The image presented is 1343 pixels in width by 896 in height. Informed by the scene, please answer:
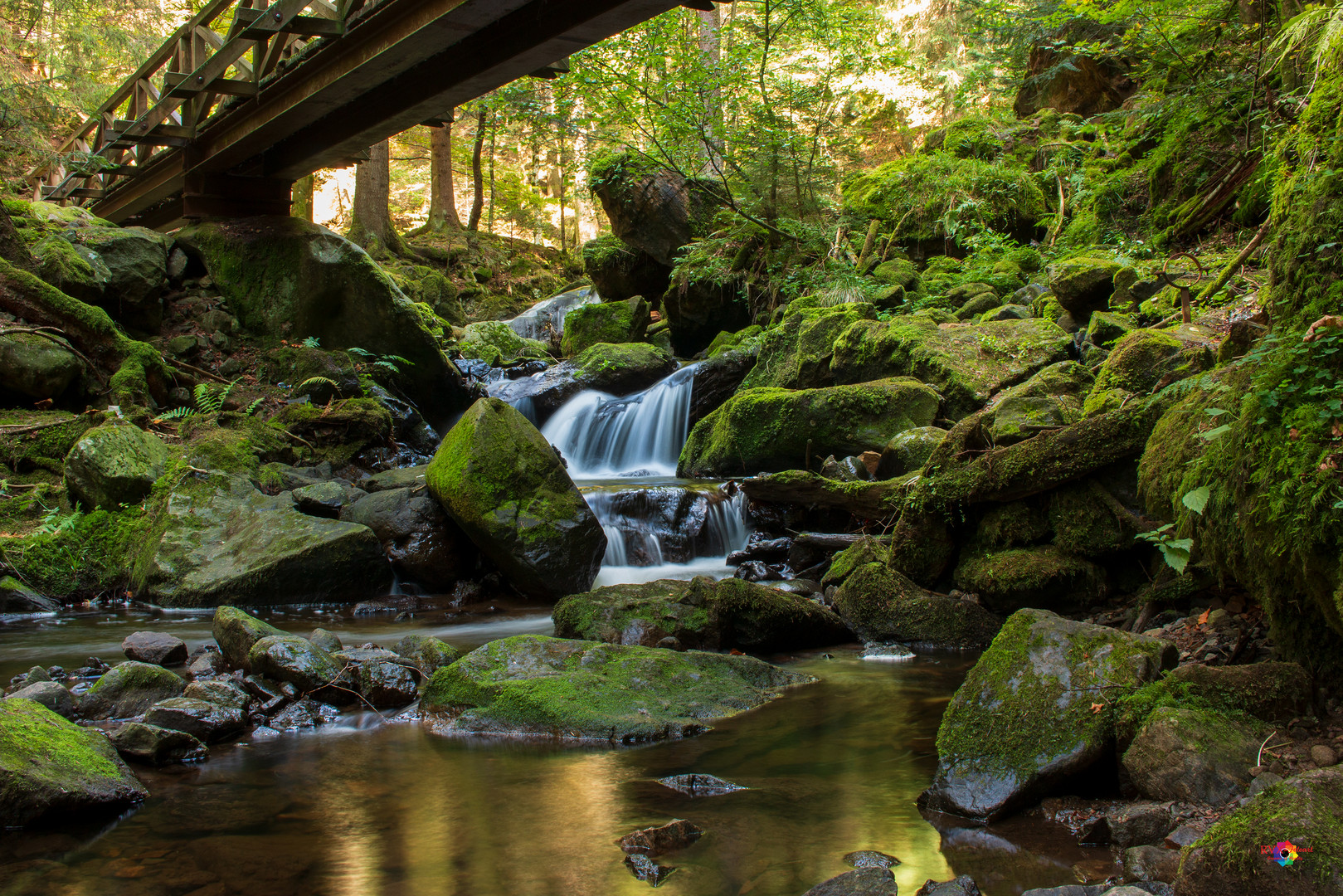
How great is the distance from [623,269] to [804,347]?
8111 millimetres

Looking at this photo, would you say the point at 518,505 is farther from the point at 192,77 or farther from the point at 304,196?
the point at 304,196

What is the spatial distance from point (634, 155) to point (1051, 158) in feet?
25.2

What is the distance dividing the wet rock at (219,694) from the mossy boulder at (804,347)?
8382 mm

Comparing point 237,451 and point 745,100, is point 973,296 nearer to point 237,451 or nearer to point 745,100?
point 745,100

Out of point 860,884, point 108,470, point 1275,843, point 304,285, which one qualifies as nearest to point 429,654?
point 860,884

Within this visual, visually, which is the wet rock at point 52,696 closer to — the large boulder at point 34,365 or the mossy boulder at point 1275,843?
the mossy boulder at point 1275,843

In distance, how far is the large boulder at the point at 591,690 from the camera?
427 cm

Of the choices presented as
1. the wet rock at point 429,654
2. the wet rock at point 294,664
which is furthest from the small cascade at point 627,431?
the wet rock at point 294,664

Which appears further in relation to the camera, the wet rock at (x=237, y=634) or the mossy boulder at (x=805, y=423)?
the mossy boulder at (x=805, y=423)

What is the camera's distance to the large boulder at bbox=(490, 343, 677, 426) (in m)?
14.3

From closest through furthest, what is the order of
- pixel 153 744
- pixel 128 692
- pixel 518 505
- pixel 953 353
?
pixel 153 744, pixel 128 692, pixel 518 505, pixel 953 353

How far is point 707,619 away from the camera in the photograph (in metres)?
5.86

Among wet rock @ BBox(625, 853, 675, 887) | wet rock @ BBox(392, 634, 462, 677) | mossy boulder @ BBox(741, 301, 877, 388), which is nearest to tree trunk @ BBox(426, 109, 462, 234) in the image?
mossy boulder @ BBox(741, 301, 877, 388)

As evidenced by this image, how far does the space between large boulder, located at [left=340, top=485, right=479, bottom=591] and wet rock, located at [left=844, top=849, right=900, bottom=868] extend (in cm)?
586
